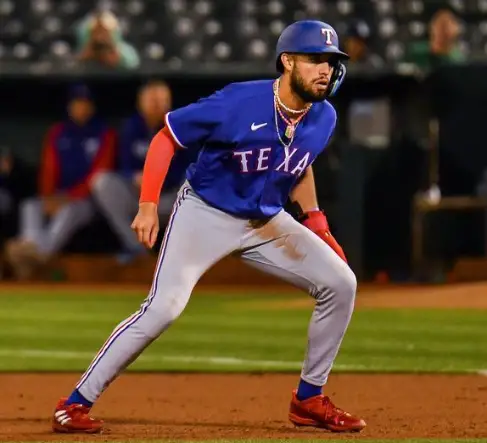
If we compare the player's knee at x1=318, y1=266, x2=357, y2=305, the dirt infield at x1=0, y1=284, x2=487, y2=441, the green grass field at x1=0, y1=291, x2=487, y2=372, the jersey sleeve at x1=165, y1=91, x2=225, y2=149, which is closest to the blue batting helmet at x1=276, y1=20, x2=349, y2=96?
the jersey sleeve at x1=165, y1=91, x2=225, y2=149

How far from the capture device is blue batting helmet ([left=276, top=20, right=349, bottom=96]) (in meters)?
4.50

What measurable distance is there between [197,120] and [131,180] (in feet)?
24.4

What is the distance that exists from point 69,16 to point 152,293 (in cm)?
1022

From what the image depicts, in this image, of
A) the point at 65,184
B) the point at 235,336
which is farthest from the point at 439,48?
the point at 235,336

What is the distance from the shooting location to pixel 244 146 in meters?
4.54

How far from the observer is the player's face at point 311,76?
4.53 meters

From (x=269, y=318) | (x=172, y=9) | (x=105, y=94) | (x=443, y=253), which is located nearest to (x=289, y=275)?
(x=269, y=318)

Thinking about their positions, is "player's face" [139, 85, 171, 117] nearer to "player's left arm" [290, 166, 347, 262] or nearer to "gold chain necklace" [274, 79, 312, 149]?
"player's left arm" [290, 166, 347, 262]

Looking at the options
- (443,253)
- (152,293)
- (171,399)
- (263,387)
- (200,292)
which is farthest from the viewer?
(443,253)

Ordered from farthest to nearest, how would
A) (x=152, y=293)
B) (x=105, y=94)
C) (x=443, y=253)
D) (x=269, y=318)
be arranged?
(x=105, y=94) → (x=443, y=253) → (x=269, y=318) → (x=152, y=293)

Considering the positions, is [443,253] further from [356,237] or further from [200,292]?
[200,292]

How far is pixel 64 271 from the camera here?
40.4 ft

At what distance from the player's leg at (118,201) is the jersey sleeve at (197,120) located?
735 centimetres

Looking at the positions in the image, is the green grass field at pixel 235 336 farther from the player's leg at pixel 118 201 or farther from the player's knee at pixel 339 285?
the player's knee at pixel 339 285
